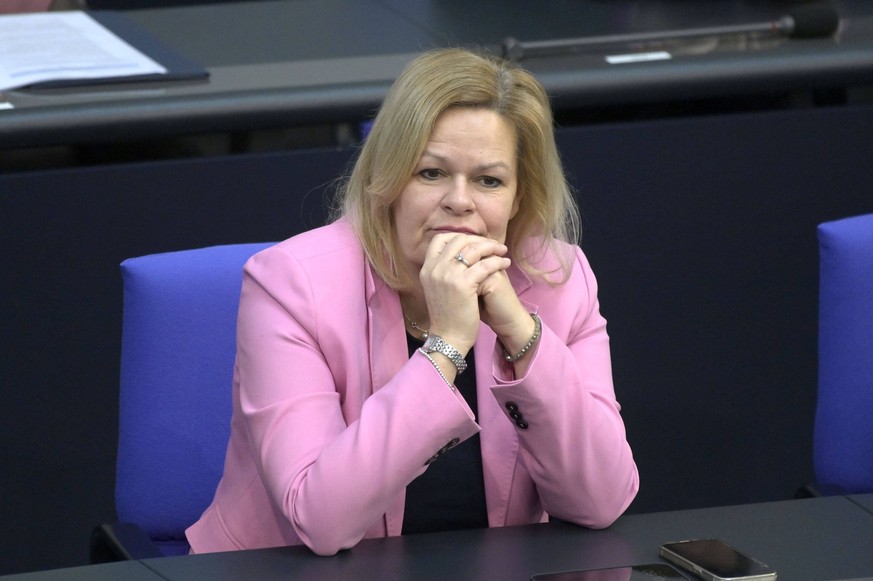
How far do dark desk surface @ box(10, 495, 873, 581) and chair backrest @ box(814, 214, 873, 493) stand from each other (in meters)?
0.51

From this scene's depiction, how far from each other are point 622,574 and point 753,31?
1.78 metres

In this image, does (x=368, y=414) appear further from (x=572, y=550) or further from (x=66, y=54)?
(x=66, y=54)

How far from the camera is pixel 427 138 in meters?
1.74

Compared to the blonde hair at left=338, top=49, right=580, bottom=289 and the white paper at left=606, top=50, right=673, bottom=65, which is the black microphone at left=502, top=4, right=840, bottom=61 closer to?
the white paper at left=606, top=50, right=673, bottom=65

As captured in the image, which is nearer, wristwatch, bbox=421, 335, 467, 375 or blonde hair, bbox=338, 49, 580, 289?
wristwatch, bbox=421, 335, 467, 375

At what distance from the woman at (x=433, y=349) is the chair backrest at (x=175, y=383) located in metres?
0.17

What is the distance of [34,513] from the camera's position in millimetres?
2605

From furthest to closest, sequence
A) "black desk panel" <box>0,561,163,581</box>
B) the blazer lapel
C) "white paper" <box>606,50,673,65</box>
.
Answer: "white paper" <box>606,50,673,65</box> < the blazer lapel < "black desk panel" <box>0,561,163,581</box>

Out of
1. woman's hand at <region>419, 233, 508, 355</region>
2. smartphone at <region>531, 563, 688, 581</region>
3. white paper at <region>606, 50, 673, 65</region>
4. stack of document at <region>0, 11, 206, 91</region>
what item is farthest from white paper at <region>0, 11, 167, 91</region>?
smartphone at <region>531, 563, 688, 581</region>

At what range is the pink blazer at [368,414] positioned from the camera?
1.56 m

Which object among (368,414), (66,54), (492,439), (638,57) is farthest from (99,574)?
(638,57)

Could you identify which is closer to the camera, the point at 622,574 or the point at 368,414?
the point at 622,574

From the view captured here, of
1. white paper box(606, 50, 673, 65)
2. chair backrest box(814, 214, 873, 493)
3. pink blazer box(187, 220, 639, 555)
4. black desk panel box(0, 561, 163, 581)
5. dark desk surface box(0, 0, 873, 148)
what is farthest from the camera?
white paper box(606, 50, 673, 65)

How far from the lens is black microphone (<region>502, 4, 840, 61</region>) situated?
2.84m
